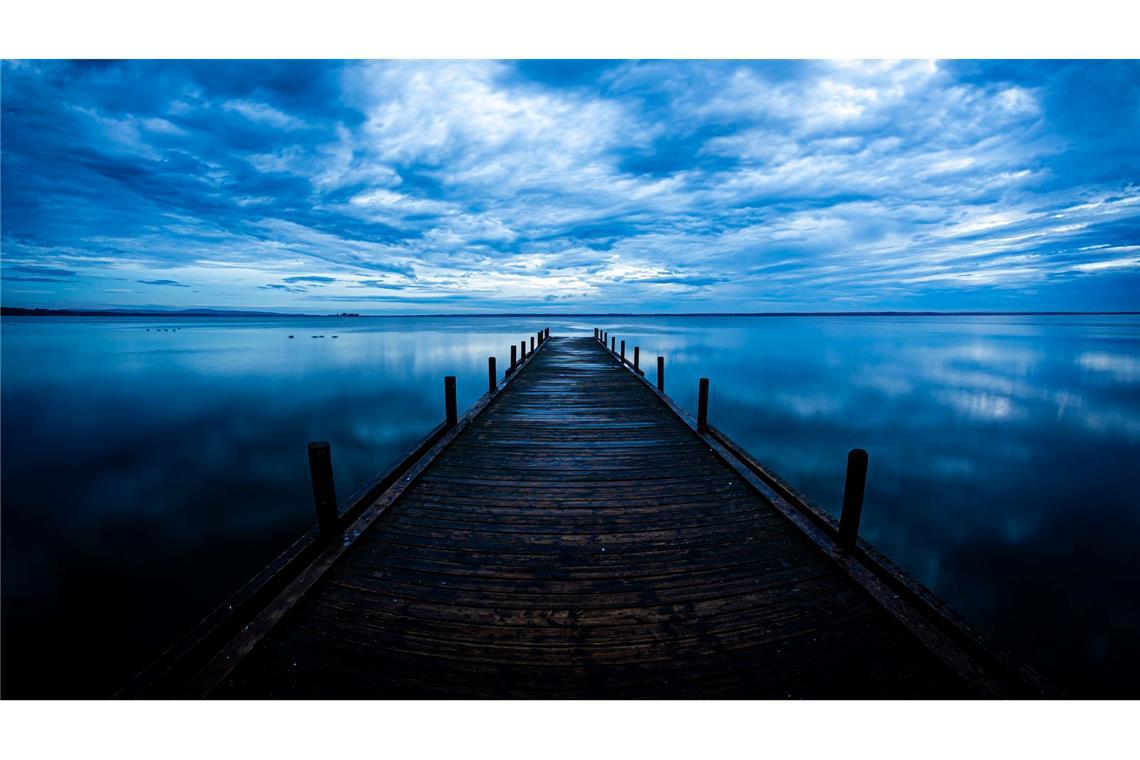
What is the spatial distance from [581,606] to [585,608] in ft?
0.13

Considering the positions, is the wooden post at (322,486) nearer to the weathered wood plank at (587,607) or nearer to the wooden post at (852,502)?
the weathered wood plank at (587,607)

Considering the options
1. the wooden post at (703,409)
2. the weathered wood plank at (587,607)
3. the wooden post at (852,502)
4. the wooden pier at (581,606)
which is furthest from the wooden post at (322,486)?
the wooden post at (703,409)

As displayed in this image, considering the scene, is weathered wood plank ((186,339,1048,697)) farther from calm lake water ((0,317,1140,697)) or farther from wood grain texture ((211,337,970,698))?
calm lake water ((0,317,1140,697))

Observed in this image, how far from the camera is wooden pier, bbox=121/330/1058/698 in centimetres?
299

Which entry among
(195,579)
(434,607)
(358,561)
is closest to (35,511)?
(195,579)

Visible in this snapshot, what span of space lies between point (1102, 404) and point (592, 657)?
25.7 meters

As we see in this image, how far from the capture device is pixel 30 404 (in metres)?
16.3

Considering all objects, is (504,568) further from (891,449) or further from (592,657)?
(891,449)

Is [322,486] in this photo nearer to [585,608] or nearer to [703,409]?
[585,608]

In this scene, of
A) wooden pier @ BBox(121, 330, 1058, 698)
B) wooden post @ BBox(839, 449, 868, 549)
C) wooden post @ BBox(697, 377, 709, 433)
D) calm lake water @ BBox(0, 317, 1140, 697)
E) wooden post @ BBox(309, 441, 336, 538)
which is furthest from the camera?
wooden post @ BBox(697, 377, 709, 433)

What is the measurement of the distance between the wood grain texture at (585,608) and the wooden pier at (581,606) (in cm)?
1

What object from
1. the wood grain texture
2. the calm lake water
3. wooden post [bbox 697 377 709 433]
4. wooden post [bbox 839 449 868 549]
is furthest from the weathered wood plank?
the calm lake water

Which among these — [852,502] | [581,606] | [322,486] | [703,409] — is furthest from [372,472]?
[852,502]

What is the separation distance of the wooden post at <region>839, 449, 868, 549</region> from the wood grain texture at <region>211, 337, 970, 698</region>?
1.02 ft
